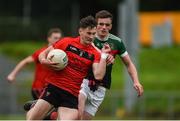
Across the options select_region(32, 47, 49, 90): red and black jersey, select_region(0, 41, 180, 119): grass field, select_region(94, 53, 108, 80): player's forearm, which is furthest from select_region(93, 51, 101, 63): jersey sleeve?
select_region(0, 41, 180, 119): grass field

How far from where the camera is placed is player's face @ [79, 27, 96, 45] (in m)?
12.3

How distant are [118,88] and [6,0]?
15.4m

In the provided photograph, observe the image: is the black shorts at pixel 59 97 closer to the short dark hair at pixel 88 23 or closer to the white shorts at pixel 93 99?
the white shorts at pixel 93 99

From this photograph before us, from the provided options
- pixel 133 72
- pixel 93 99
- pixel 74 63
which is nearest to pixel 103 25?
pixel 74 63

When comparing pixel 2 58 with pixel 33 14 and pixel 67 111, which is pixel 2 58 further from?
pixel 67 111

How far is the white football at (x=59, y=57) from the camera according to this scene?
40.5 ft

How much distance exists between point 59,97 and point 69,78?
335 millimetres

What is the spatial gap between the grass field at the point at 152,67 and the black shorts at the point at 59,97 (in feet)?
56.8

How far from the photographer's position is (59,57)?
12.4 meters

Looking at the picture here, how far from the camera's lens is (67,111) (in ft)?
41.2

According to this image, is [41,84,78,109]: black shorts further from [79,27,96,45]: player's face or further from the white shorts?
[79,27,96,45]: player's face

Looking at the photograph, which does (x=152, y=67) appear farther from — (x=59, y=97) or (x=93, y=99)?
(x=59, y=97)

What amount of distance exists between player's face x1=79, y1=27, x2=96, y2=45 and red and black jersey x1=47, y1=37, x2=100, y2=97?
0.10m

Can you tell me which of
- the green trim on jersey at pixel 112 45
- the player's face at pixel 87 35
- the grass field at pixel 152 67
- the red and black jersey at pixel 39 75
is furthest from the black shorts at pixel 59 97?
the grass field at pixel 152 67
